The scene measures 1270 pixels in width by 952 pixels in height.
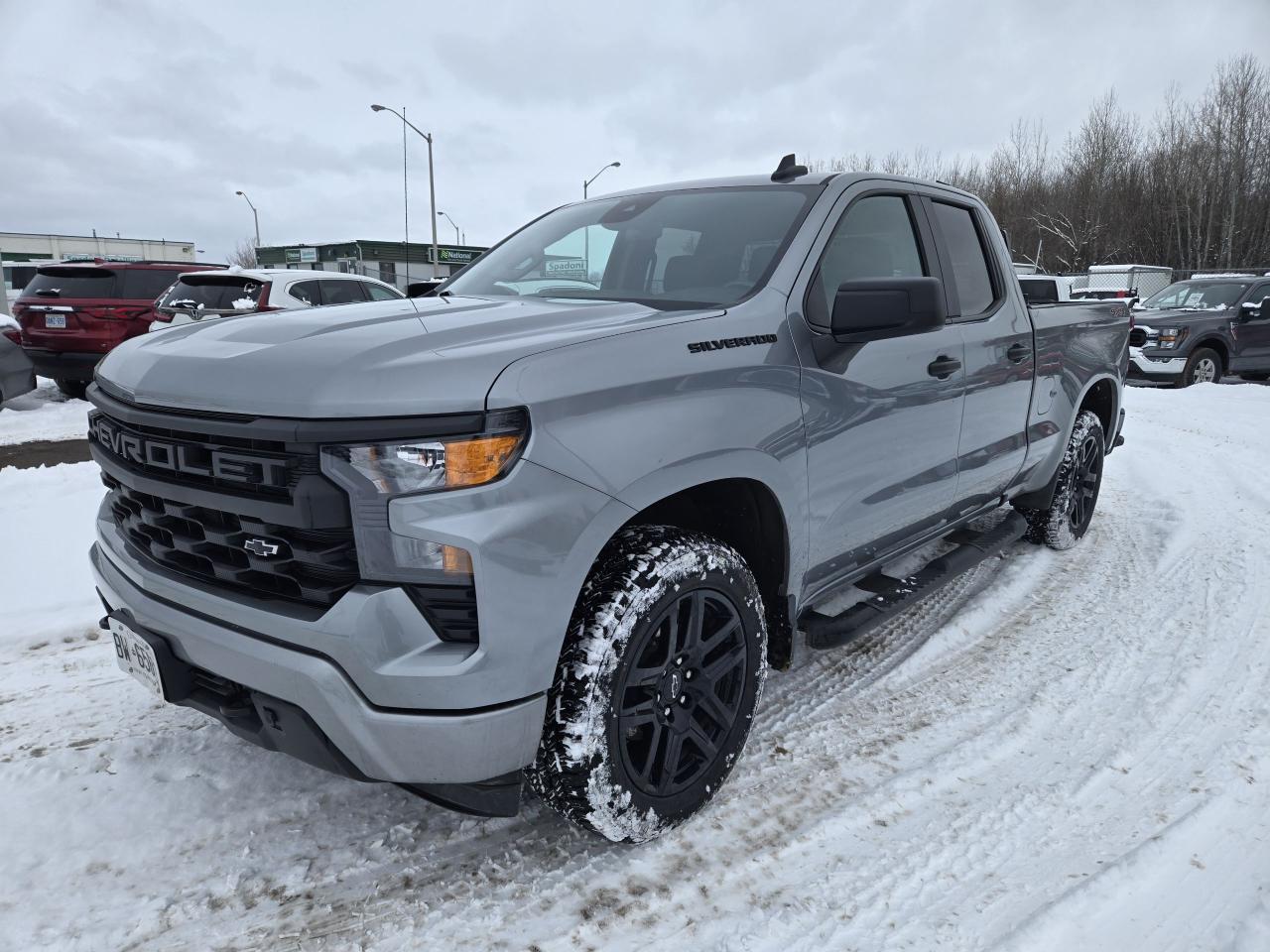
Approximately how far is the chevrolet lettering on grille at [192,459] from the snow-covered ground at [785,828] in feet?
3.47

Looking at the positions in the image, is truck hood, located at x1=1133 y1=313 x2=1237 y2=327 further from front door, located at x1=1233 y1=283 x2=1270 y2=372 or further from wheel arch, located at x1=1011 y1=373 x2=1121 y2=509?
wheel arch, located at x1=1011 y1=373 x2=1121 y2=509

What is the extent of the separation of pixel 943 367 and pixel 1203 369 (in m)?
12.4

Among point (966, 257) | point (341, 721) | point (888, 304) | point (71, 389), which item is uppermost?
point (966, 257)

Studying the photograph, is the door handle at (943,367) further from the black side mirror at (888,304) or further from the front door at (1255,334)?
the front door at (1255,334)

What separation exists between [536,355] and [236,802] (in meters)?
1.65

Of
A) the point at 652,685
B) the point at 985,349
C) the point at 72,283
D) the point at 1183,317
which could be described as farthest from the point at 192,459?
the point at 1183,317

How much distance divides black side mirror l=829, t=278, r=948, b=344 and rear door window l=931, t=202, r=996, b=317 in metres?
1.18

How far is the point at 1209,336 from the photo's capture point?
1257cm

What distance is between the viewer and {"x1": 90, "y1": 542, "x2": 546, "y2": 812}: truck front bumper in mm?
1759

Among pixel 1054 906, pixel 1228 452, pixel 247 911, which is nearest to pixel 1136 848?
pixel 1054 906

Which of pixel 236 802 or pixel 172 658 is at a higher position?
pixel 172 658

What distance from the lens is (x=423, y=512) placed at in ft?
5.61

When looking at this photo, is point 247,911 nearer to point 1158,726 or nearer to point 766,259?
point 766,259

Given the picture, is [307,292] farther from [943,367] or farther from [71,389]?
[943,367]
